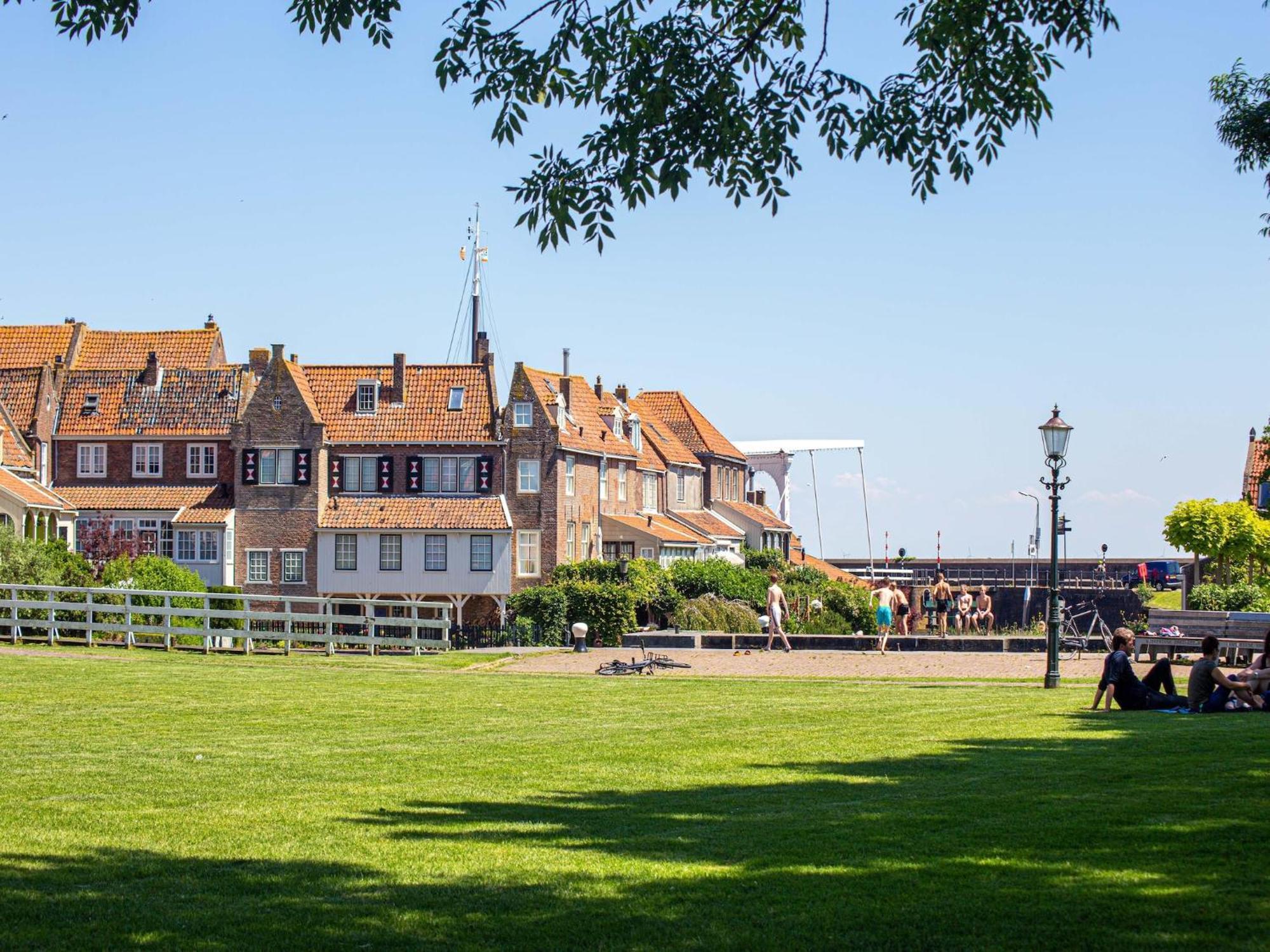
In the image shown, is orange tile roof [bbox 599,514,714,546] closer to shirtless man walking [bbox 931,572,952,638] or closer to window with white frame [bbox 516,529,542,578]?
window with white frame [bbox 516,529,542,578]

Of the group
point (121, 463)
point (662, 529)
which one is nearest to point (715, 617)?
point (662, 529)

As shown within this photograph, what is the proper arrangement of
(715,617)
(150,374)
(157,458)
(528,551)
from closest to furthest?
(715,617), (528,551), (157,458), (150,374)

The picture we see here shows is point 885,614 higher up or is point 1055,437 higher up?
point 1055,437

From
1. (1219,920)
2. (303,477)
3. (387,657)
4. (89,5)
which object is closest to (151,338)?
(303,477)

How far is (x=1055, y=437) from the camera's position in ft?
85.4

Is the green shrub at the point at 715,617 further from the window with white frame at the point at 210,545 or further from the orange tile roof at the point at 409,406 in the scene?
the window with white frame at the point at 210,545

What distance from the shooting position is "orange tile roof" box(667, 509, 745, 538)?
7594cm

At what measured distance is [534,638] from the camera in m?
44.8

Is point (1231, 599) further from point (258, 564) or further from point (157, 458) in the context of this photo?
point (157, 458)

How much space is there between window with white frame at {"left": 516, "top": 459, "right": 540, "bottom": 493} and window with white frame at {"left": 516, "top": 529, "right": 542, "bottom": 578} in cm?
168

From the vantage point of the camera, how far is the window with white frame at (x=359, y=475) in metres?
63.0

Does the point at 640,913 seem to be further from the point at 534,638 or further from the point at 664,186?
the point at 534,638

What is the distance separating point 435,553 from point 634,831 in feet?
168

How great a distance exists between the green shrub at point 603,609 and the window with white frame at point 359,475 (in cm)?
1747
